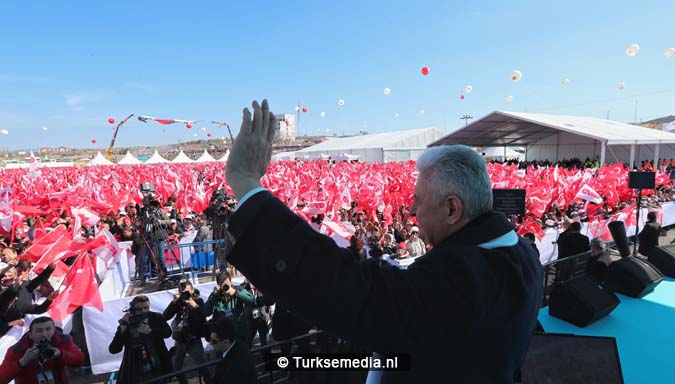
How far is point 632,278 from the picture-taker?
2848 millimetres

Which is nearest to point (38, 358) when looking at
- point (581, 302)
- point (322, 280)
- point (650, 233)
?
point (322, 280)

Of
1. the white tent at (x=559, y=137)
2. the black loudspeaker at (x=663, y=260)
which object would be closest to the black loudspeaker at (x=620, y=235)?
the black loudspeaker at (x=663, y=260)

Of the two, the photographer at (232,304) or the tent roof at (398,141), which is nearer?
the photographer at (232,304)

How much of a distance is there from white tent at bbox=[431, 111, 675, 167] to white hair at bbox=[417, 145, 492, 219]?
1146 inches

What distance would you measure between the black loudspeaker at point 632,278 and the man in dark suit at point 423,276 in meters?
2.59

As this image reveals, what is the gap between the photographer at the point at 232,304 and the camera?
4.96 meters

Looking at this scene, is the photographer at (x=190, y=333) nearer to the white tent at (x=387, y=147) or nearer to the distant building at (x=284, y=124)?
the distant building at (x=284, y=124)

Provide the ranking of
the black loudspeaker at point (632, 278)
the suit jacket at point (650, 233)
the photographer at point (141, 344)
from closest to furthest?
the black loudspeaker at point (632, 278)
the photographer at point (141, 344)
the suit jacket at point (650, 233)

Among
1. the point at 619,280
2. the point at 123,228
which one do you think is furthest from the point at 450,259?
the point at 123,228

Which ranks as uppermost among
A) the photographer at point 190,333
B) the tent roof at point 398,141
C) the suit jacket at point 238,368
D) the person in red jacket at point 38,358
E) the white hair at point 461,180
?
the tent roof at point 398,141

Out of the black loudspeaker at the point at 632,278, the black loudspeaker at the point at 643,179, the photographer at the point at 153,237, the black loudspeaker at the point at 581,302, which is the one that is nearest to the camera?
the black loudspeaker at the point at 581,302

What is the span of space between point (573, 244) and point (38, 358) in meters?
7.86

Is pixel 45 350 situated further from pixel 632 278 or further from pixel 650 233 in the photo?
pixel 650 233

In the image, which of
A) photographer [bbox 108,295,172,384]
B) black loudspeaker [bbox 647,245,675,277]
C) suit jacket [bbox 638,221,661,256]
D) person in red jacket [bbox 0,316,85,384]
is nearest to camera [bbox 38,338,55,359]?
person in red jacket [bbox 0,316,85,384]
